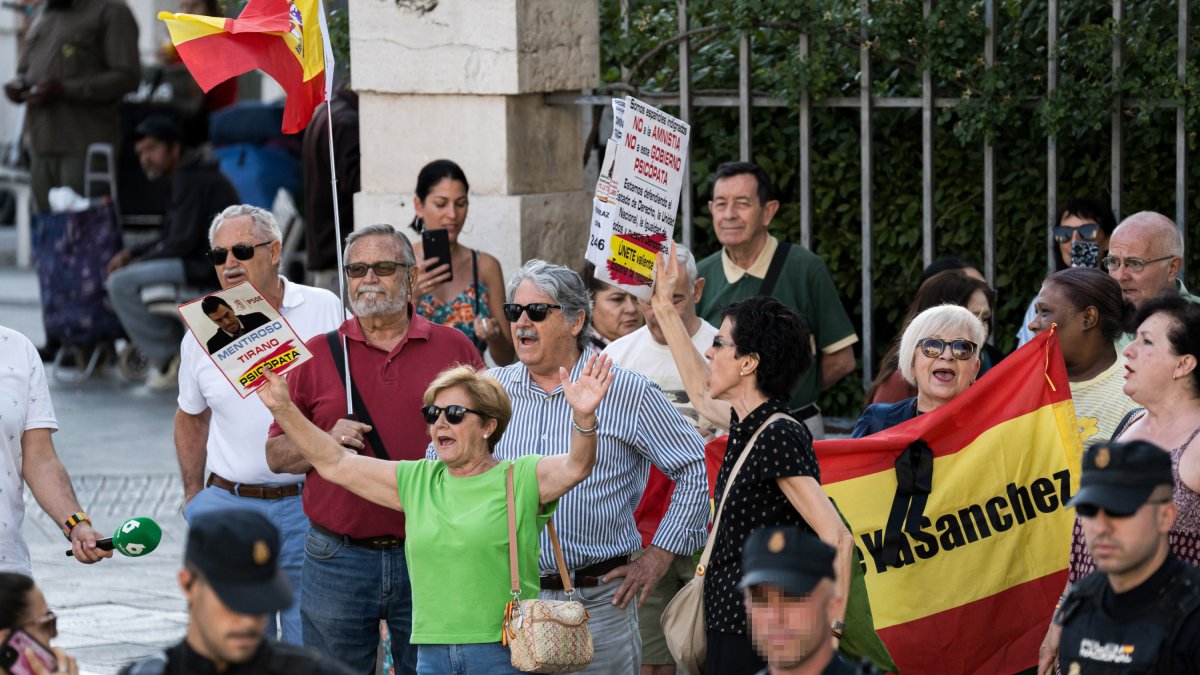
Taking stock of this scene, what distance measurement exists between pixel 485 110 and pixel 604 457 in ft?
10.9

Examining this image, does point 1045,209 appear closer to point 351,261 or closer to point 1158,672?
point 351,261

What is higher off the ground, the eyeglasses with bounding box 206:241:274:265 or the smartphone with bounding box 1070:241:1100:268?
the eyeglasses with bounding box 206:241:274:265

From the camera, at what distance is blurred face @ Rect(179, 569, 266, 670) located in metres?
3.62

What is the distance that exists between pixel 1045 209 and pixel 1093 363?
2.61 metres

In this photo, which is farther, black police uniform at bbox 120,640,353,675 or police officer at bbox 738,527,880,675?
police officer at bbox 738,527,880,675

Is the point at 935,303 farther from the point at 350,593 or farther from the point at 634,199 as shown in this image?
the point at 350,593

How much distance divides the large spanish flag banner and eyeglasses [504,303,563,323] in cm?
107

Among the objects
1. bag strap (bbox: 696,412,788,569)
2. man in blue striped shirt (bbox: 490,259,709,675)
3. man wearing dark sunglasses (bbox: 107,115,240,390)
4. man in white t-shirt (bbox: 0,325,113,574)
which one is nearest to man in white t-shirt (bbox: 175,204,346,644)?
man in white t-shirt (bbox: 0,325,113,574)

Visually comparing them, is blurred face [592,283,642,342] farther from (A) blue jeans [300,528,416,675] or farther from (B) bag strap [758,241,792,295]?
(A) blue jeans [300,528,416,675]

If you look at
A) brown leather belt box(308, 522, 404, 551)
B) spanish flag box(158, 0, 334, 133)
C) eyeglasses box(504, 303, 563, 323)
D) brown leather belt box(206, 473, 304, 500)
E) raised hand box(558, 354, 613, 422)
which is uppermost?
spanish flag box(158, 0, 334, 133)

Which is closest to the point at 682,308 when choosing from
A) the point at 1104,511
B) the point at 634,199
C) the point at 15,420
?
the point at 634,199

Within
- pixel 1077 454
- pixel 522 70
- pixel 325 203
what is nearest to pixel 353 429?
pixel 1077 454

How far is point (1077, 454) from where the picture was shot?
6152mm

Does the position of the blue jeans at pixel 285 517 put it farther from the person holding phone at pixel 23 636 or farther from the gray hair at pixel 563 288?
the person holding phone at pixel 23 636
